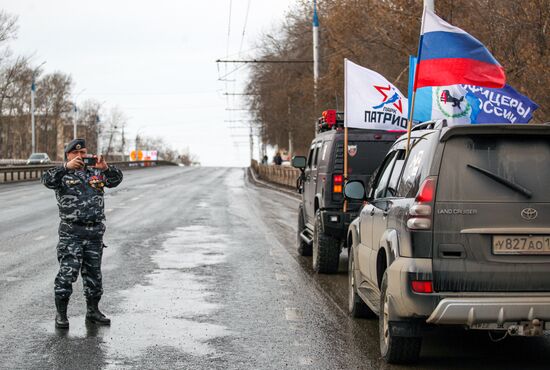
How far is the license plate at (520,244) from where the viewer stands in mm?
6086

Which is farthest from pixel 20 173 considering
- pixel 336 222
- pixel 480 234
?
pixel 480 234

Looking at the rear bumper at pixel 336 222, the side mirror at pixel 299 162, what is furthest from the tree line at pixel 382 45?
the rear bumper at pixel 336 222

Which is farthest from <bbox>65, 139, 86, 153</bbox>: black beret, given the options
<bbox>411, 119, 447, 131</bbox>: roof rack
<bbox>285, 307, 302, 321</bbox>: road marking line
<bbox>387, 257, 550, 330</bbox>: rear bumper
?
<bbox>387, 257, 550, 330</bbox>: rear bumper

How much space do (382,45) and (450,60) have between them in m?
28.6

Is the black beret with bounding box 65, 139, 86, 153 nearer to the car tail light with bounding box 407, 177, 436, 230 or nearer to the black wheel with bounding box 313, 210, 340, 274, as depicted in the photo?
the car tail light with bounding box 407, 177, 436, 230

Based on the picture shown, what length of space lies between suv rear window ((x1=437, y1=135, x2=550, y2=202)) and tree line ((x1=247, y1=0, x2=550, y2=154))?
1070cm

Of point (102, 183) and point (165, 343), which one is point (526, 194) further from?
point (102, 183)

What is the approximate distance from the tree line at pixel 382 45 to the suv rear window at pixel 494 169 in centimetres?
1070

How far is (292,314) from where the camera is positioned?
29.7 ft

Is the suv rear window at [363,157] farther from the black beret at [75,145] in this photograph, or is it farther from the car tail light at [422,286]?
the car tail light at [422,286]

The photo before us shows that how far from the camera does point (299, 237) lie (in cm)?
1487

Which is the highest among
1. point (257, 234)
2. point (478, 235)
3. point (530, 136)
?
Result: point (530, 136)

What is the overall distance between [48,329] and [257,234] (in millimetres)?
10709

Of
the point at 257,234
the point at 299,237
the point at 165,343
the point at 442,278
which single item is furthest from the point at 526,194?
the point at 257,234
